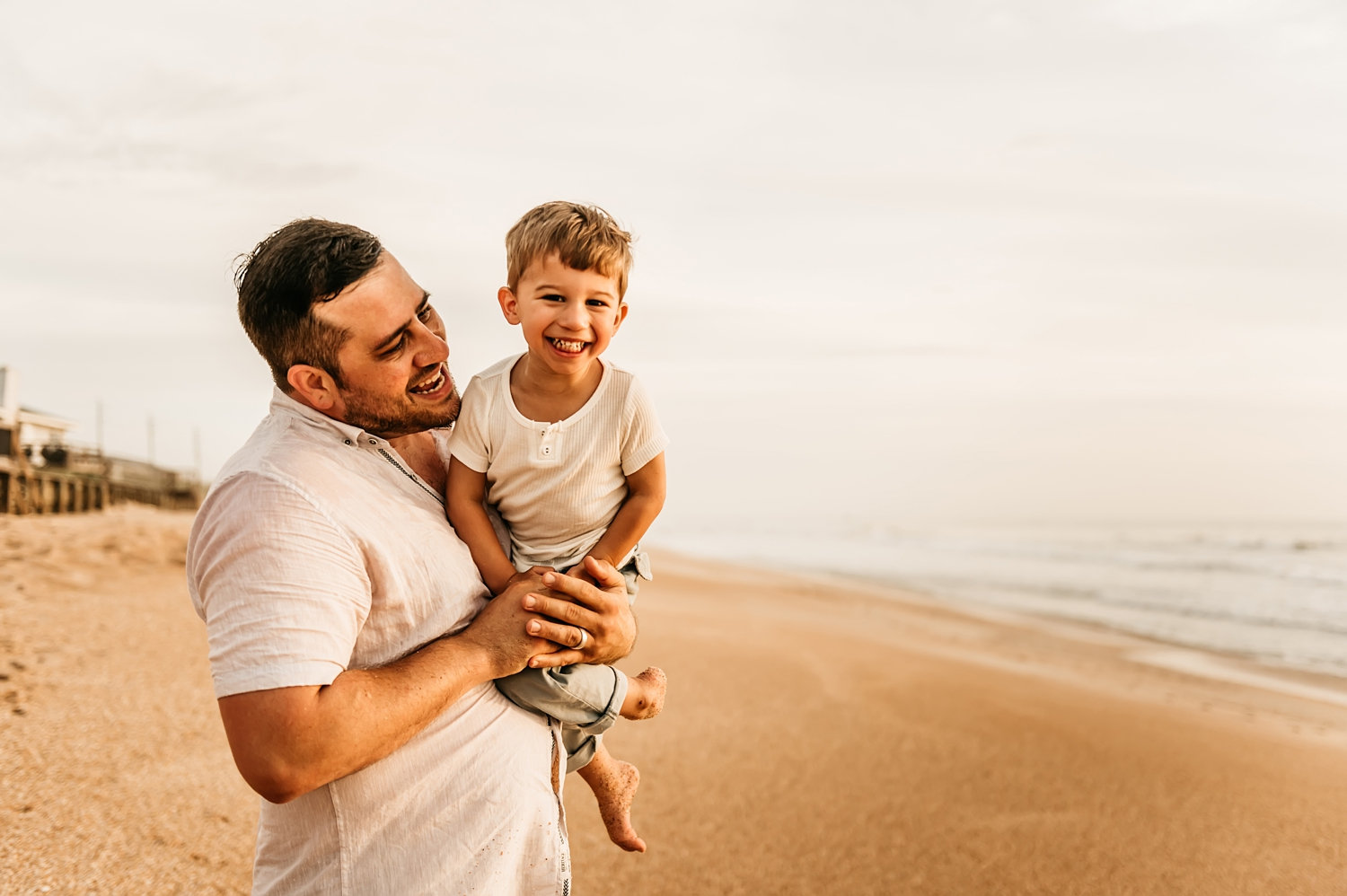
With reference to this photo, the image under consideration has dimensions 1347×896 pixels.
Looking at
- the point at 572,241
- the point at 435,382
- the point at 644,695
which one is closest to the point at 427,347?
the point at 435,382

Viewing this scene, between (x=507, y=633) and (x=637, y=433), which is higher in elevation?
(x=637, y=433)

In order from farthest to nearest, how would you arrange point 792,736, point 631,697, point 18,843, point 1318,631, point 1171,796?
point 1318,631 → point 792,736 → point 1171,796 → point 18,843 → point 631,697

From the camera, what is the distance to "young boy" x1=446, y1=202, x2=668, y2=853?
2.50 metres

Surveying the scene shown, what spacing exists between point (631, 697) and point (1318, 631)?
1254 centimetres

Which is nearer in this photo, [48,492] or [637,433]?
[637,433]

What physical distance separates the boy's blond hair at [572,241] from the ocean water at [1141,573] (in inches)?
397

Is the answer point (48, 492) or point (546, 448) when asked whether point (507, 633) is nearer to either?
point (546, 448)

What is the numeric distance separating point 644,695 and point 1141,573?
1808 centimetres

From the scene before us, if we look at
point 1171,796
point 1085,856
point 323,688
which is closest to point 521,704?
point 323,688

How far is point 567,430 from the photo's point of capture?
100 inches

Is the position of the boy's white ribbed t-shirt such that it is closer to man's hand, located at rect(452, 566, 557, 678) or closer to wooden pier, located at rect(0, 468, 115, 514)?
man's hand, located at rect(452, 566, 557, 678)

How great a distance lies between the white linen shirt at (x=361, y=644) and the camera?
66.4 inches

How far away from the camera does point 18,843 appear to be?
350 cm

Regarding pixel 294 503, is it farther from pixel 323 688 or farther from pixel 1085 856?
pixel 1085 856
